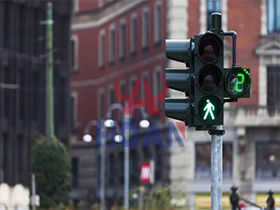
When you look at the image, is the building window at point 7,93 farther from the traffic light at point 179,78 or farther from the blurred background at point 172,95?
the traffic light at point 179,78

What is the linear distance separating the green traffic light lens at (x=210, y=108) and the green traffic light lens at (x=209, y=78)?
0.11 m

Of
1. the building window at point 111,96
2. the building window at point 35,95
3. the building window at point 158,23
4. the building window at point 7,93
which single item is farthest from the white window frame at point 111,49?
the building window at point 7,93

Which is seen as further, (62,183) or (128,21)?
(128,21)

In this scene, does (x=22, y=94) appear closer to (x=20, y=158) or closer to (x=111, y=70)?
(x=20, y=158)

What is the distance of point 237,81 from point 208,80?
0.37 metres

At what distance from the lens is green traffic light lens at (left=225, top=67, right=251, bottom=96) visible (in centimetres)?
1330

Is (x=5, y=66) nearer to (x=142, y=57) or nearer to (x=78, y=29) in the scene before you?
(x=142, y=57)

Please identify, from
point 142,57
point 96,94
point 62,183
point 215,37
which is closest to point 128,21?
point 142,57

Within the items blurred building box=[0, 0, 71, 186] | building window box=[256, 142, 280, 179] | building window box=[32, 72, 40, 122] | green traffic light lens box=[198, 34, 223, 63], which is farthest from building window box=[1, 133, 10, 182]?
green traffic light lens box=[198, 34, 223, 63]

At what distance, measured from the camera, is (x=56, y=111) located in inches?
2741

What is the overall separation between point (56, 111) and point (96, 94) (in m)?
15.3

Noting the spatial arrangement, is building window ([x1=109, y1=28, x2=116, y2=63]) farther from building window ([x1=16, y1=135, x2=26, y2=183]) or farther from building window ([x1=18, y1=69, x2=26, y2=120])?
building window ([x1=16, y1=135, x2=26, y2=183])

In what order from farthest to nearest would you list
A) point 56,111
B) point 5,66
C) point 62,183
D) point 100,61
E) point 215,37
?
point 100,61 → point 56,111 → point 5,66 → point 62,183 → point 215,37

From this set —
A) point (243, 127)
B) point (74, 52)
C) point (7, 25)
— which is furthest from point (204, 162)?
point (74, 52)
